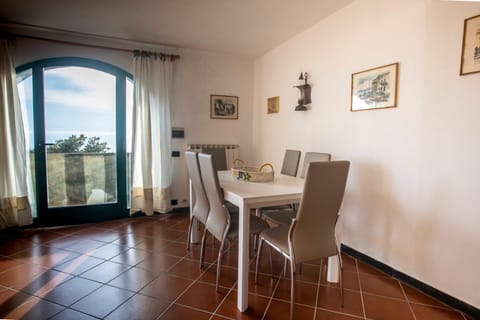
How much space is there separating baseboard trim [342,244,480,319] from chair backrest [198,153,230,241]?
144 cm

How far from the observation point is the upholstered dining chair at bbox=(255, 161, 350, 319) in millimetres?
1517

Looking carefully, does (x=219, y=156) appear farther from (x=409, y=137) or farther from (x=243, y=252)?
(x=409, y=137)

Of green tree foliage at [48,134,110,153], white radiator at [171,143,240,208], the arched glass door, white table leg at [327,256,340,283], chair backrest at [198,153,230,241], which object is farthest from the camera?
white radiator at [171,143,240,208]

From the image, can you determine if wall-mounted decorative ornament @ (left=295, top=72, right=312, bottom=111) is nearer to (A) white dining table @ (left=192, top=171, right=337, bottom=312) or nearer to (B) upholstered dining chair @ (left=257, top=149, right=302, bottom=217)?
(B) upholstered dining chair @ (left=257, top=149, right=302, bottom=217)

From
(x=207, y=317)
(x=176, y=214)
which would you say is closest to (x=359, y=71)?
(x=207, y=317)

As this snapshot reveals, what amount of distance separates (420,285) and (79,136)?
397 centimetres

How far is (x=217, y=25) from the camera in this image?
9.77 ft

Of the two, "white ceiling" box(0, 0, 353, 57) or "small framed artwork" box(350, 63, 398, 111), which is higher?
"white ceiling" box(0, 0, 353, 57)

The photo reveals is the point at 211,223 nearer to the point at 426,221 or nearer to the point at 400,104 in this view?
the point at 426,221

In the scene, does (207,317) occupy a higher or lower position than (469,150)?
lower

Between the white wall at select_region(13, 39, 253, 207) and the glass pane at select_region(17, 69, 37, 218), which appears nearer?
the glass pane at select_region(17, 69, 37, 218)

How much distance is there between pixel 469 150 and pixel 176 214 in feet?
11.2

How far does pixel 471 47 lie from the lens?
1.63 m

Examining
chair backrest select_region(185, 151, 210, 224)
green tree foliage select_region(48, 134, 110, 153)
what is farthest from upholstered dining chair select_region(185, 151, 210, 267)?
green tree foliage select_region(48, 134, 110, 153)
